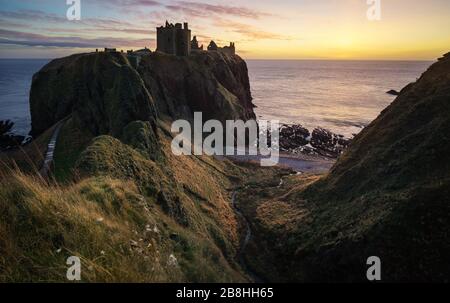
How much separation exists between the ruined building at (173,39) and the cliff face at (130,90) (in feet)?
12.7

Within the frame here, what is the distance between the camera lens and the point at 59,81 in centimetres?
6322

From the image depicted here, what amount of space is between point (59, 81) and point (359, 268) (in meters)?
60.3

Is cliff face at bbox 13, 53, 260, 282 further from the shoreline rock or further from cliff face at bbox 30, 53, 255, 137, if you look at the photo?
the shoreline rock

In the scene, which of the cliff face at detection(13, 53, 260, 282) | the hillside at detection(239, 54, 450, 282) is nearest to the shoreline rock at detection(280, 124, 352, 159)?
the cliff face at detection(13, 53, 260, 282)

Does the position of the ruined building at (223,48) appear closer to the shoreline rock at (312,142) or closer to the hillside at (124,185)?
the hillside at (124,185)

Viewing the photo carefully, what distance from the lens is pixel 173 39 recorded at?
292 ft

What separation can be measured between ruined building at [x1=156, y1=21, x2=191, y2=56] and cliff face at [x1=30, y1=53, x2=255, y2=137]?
3.87 meters

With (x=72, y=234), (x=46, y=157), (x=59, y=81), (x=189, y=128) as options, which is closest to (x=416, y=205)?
(x=72, y=234)

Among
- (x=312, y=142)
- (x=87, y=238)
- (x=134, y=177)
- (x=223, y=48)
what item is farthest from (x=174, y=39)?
(x=87, y=238)

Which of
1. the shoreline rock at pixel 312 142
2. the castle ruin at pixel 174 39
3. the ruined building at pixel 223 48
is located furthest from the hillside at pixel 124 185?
the ruined building at pixel 223 48

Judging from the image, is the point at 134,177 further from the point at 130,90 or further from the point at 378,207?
the point at 130,90

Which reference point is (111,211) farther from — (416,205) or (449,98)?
(449,98)

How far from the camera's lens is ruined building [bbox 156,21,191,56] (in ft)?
292

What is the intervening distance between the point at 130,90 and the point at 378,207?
29545 mm
